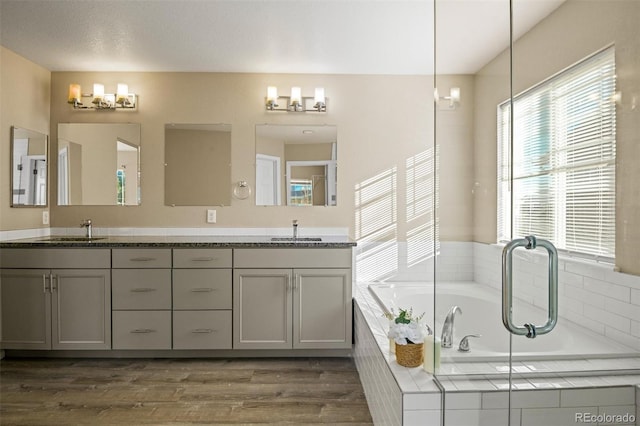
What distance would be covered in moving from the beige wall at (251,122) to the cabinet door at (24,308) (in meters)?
0.71

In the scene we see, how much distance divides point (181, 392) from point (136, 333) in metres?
0.72

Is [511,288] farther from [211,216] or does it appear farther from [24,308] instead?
[24,308]

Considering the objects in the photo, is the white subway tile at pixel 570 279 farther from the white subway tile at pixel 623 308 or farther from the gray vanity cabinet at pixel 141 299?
the gray vanity cabinet at pixel 141 299

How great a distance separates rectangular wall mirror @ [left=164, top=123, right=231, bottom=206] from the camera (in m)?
3.61

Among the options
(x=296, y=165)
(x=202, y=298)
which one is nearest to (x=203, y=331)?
(x=202, y=298)

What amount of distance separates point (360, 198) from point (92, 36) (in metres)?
2.35

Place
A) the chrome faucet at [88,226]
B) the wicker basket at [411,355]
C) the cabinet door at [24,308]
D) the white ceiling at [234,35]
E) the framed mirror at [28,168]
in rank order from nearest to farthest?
the wicker basket at [411,355] < the white ceiling at [234,35] < the cabinet door at [24,308] < the framed mirror at [28,168] < the chrome faucet at [88,226]

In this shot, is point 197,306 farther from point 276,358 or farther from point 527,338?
point 527,338

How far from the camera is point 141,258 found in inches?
120

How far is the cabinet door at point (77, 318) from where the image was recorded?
3018mm

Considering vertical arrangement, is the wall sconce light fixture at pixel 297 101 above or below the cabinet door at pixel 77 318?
above

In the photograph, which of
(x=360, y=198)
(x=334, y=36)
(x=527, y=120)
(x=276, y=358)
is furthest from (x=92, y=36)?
(x=527, y=120)

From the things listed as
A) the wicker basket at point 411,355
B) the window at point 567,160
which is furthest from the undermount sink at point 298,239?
the window at point 567,160

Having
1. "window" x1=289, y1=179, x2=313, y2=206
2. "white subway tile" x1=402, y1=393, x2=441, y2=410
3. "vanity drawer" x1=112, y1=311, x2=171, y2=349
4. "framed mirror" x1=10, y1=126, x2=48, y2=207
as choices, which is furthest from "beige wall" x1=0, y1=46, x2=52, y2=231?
"white subway tile" x1=402, y1=393, x2=441, y2=410
